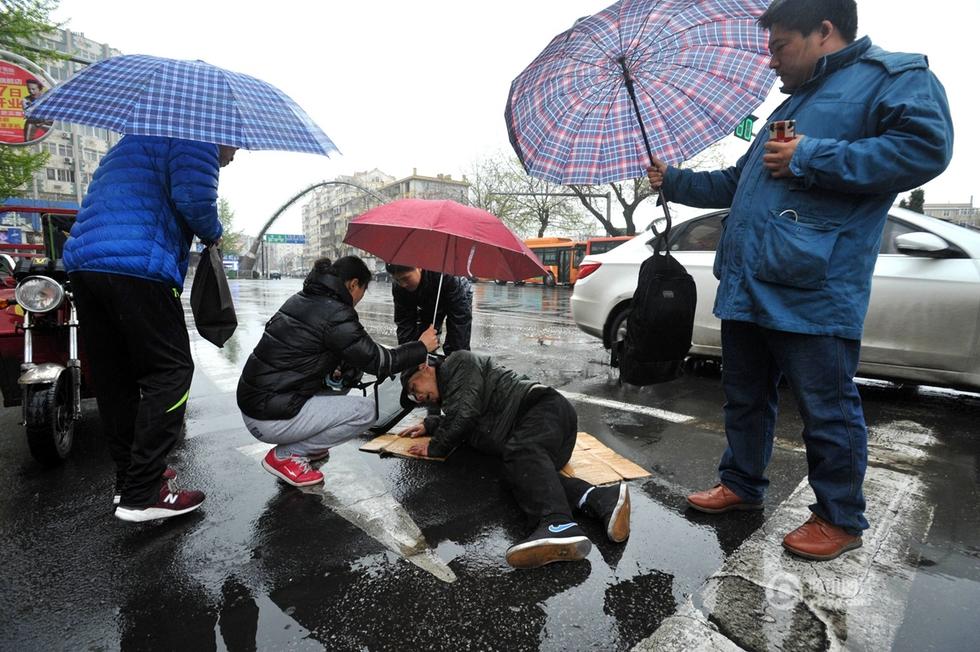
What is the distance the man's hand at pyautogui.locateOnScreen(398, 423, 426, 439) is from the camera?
368 cm

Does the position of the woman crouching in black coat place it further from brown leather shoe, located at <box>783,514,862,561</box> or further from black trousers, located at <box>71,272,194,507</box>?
brown leather shoe, located at <box>783,514,862,561</box>

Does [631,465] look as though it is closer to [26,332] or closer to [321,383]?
[321,383]

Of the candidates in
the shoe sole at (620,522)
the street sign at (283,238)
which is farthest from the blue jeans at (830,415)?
the street sign at (283,238)

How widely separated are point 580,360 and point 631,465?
369 centimetres

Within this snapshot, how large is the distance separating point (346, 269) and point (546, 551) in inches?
69.8

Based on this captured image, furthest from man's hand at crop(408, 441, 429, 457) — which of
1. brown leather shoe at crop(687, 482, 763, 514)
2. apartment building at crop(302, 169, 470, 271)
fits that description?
apartment building at crop(302, 169, 470, 271)

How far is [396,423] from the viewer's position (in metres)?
4.12

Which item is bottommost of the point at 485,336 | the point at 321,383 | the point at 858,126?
the point at 485,336

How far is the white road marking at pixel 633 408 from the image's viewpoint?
4293 mm

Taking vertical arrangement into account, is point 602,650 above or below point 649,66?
below

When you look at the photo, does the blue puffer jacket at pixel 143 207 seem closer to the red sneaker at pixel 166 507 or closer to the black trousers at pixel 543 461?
the red sneaker at pixel 166 507

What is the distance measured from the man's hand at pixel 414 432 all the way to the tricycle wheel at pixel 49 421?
1.99 meters

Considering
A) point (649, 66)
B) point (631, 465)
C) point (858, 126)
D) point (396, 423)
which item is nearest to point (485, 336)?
point (396, 423)

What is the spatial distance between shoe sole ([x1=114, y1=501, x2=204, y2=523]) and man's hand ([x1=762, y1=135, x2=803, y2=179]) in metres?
2.99
